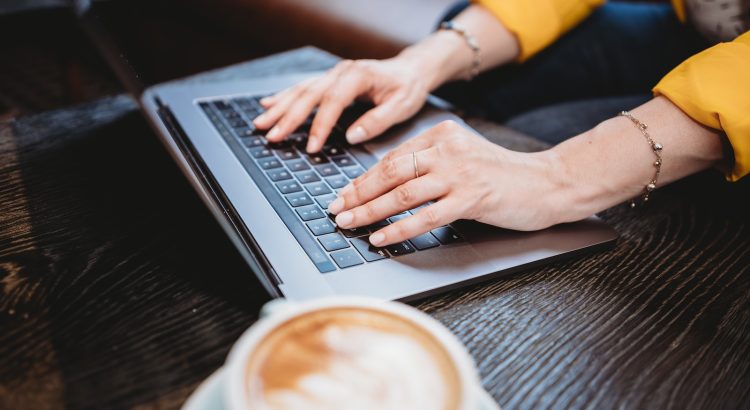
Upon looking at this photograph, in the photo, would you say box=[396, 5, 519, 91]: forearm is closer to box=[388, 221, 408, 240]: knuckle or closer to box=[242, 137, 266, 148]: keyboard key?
box=[242, 137, 266, 148]: keyboard key

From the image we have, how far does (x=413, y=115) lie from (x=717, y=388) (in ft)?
1.55

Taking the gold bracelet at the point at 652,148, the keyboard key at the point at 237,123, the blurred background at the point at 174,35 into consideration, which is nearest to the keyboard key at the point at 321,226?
the keyboard key at the point at 237,123

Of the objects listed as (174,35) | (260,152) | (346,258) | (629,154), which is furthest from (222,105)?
(174,35)

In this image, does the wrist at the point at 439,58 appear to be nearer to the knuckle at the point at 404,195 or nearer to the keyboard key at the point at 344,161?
the keyboard key at the point at 344,161

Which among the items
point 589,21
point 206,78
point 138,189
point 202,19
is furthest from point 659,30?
point 202,19

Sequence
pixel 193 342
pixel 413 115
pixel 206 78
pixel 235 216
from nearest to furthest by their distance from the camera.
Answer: pixel 193 342
pixel 235 216
pixel 413 115
pixel 206 78

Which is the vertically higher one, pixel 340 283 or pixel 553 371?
pixel 340 283

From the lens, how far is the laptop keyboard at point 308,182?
493 mm

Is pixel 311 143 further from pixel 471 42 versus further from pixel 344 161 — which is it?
pixel 471 42

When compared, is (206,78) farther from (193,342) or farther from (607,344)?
(607,344)

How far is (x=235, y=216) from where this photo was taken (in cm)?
53

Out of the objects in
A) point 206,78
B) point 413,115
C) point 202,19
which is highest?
point 202,19

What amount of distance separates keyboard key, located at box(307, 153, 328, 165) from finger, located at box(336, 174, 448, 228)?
0.13m

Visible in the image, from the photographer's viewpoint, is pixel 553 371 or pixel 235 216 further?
pixel 235 216
